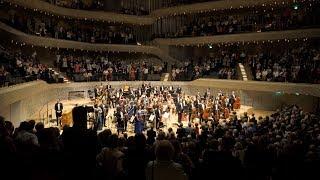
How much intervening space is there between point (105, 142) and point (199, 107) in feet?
55.1

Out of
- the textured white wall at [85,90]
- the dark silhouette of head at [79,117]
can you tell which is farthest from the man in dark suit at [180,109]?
the dark silhouette of head at [79,117]

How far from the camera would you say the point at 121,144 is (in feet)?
25.1

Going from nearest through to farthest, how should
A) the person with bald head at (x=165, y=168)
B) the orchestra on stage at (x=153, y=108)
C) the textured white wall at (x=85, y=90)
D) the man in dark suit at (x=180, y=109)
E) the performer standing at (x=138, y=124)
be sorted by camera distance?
the person with bald head at (x=165, y=168)
the textured white wall at (x=85, y=90)
the performer standing at (x=138, y=124)
the orchestra on stage at (x=153, y=108)
the man in dark suit at (x=180, y=109)

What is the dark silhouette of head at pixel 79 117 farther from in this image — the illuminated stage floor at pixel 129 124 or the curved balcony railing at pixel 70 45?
the curved balcony railing at pixel 70 45

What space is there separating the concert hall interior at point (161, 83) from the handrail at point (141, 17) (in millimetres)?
99

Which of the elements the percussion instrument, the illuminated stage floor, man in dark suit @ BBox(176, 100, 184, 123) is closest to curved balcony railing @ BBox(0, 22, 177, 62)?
the illuminated stage floor

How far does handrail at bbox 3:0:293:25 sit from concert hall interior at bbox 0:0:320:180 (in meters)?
0.10

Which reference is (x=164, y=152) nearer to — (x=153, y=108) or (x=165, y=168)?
(x=165, y=168)

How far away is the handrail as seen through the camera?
A: 102 feet

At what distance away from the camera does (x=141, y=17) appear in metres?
39.9

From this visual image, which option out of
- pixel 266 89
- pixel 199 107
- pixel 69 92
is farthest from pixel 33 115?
pixel 266 89

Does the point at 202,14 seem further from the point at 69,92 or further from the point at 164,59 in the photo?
the point at 69,92

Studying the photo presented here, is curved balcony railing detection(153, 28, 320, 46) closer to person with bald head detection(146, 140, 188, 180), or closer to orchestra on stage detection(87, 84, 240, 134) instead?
orchestra on stage detection(87, 84, 240, 134)

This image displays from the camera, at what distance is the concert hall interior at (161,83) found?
5.48 meters
